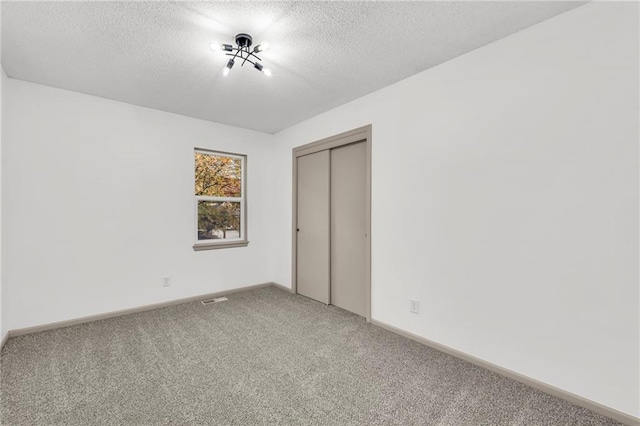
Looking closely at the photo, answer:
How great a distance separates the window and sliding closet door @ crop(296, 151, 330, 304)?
0.95 metres

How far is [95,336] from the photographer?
2738 mm

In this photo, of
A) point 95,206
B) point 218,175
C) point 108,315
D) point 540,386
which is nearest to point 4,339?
point 108,315

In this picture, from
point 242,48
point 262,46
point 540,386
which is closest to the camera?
point 540,386

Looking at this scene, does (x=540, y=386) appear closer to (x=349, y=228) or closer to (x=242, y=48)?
(x=349, y=228)

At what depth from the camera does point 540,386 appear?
6.37 ft

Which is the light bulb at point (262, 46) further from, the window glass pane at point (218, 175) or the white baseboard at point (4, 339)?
the white baseboard at point (4, 339)

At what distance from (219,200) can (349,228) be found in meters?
2.00

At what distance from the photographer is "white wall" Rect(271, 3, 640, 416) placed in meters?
1.68

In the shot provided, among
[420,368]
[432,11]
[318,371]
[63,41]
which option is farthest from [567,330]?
[63,41]

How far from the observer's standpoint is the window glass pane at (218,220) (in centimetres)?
407

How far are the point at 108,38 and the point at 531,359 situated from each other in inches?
152

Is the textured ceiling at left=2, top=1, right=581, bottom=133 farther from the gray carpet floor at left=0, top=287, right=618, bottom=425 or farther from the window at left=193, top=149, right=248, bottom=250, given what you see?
the gray carpet floor at left=0, top=287, right=618, bottom=425

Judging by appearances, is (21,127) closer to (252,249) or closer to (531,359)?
(252,249)

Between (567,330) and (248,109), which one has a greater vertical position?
(248,109)
